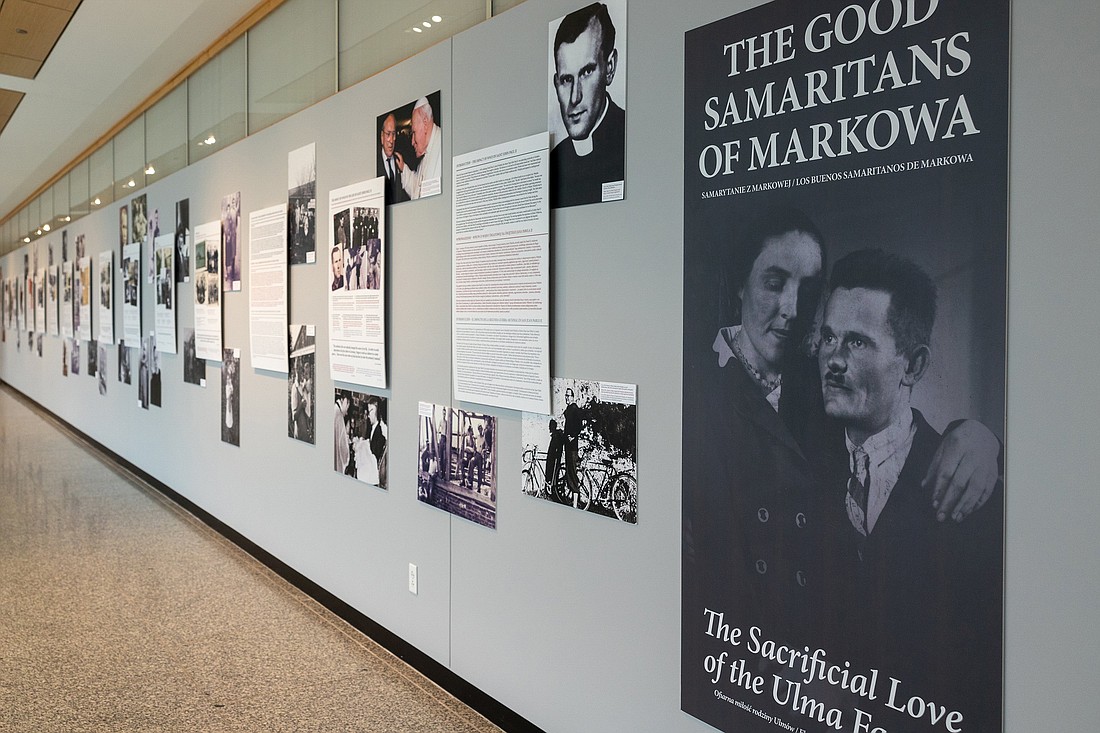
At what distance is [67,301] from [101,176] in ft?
8.27

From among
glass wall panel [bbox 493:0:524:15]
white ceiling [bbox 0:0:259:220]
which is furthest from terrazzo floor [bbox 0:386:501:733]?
white ceiling [bbox 0:0:259:220]

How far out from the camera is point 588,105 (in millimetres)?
2674

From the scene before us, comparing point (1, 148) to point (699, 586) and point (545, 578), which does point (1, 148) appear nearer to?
point (545, 578)

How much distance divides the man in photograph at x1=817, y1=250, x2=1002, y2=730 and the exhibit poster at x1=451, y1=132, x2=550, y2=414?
3.82 feet

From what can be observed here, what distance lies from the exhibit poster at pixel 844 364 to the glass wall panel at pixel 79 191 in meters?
10.2

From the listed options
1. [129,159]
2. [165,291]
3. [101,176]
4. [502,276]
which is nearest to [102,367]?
[101,176]

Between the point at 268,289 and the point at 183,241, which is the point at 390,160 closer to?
the point at 268,289

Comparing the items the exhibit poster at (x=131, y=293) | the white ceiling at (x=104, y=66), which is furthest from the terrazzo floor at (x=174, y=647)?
the white ceiling at (x=104, y=66)

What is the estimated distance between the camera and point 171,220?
22.7ft

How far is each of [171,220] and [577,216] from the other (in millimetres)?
5444

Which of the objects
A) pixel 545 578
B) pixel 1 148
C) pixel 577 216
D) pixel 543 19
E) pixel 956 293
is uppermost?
pixel 1 148

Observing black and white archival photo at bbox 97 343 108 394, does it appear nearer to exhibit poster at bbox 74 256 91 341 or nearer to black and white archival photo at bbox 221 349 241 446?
exhibit poster at bbox 74 256 91 341

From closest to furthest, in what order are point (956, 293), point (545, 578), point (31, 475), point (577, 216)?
point (956, 293)
point (577, 216)
point (545, 578)
point (31, 475)

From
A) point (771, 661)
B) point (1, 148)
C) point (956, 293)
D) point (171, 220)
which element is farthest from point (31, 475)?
point (956, 293)
